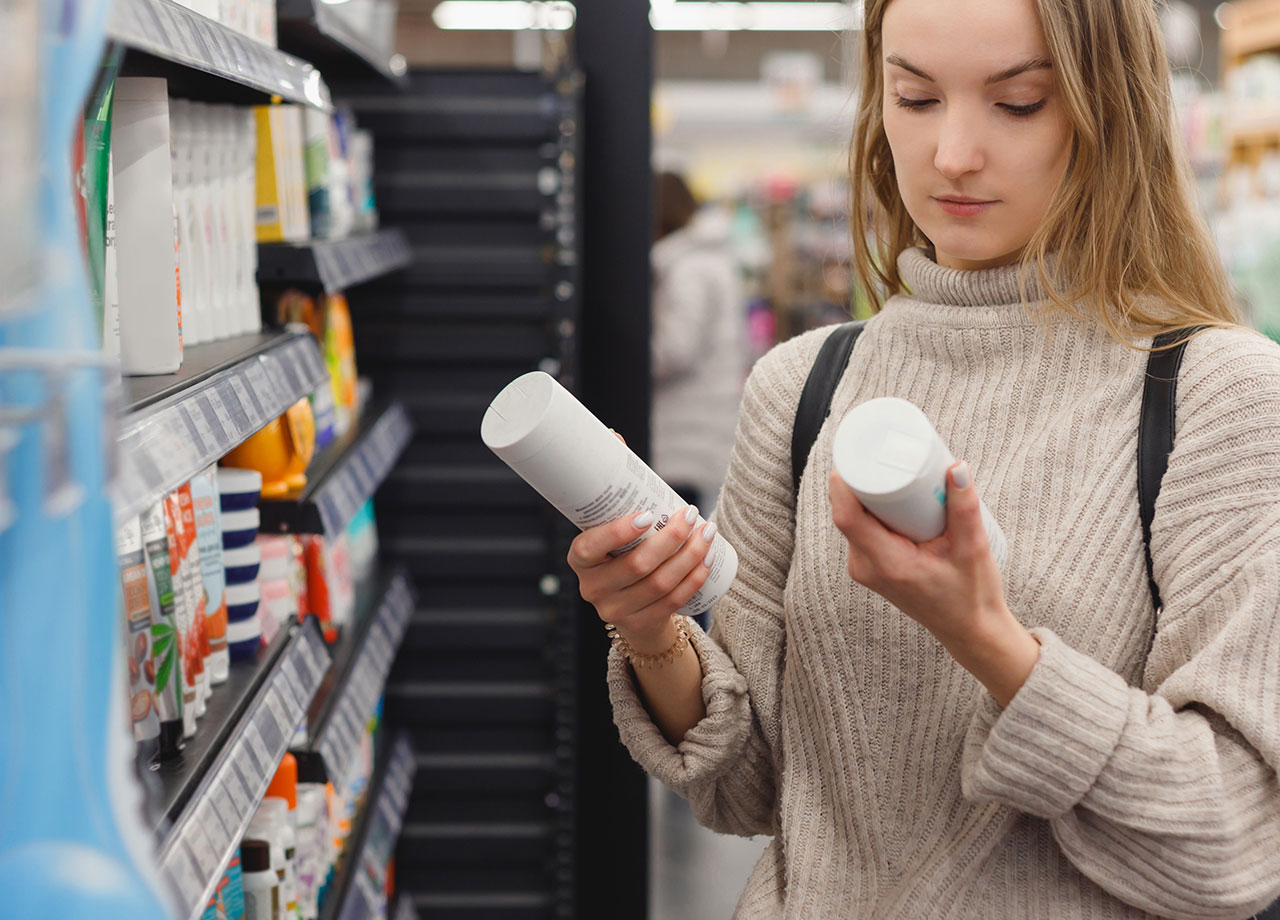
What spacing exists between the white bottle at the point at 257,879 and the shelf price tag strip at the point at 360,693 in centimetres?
28

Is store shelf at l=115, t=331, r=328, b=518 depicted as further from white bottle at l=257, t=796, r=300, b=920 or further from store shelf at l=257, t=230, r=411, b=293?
white bottle at l=257, t=796, r=300, b=920

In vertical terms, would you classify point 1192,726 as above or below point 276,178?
below

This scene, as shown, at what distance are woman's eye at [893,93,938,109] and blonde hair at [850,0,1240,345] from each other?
0.42 feet

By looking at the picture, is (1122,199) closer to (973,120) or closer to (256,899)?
(973,120)

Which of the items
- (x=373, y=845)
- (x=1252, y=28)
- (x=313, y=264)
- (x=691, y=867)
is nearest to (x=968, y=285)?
(x=313, y=264)

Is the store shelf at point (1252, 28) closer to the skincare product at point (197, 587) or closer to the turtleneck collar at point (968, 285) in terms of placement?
the turtleneck collar at point (968, 285)

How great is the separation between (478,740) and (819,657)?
6.07 ft

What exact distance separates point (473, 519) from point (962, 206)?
1.94 metres

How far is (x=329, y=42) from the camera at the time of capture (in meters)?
2.31

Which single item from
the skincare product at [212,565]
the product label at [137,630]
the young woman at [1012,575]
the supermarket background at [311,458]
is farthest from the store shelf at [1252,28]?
the product label at [137,630]

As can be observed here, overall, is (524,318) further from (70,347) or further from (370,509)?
(70,347)

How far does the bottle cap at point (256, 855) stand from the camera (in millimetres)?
1550

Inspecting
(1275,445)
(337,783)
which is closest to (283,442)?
(337,783)

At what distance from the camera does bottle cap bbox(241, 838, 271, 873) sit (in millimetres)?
1550
